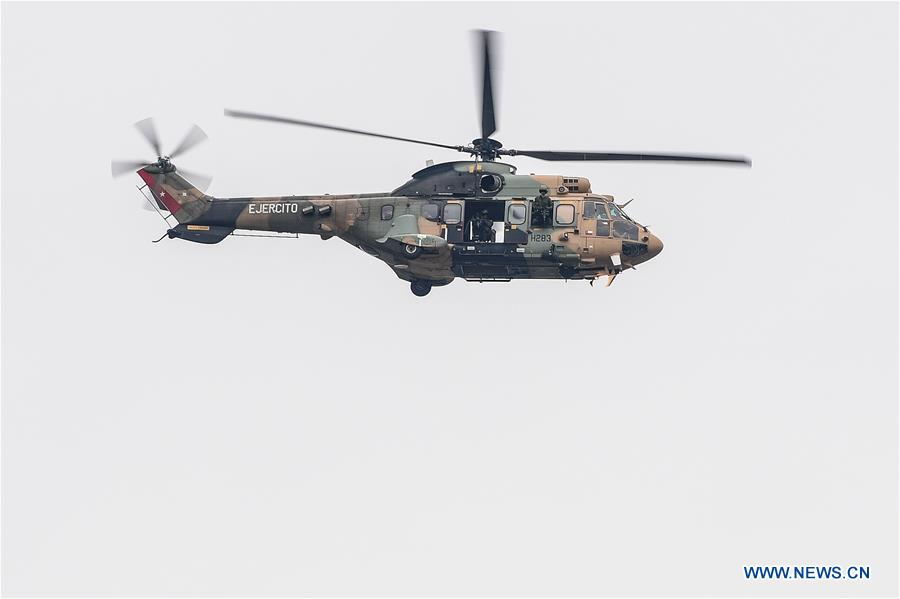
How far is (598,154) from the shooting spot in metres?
34.2

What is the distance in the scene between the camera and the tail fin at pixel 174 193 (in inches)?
1484

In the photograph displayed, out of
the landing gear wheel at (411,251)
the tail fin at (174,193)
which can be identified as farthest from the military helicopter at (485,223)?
the tail fin at (174,193)

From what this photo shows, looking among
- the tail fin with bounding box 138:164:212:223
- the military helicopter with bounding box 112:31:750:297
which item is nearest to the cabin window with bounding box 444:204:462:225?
the military helicopter with bounding box 112:31:750:297

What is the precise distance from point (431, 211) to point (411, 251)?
4.13 feet

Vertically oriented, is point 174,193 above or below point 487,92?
below

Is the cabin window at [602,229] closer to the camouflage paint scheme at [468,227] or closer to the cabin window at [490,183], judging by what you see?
the camouflage paint scheme at [468,227]

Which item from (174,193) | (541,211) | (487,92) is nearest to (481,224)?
(541,211)

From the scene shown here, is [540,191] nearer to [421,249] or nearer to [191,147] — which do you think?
[421,249]

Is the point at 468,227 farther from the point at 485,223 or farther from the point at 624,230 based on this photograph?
the point at 624,230

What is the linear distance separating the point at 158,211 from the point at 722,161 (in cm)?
1534

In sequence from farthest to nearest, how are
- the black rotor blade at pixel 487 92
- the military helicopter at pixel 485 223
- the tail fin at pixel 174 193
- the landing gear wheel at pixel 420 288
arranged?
the tail fin at pixel 174 193, the landing gear wheel at pixel 420 288, the military helicopter at pixel 485 223, the black rotor blade at pixel 487 92

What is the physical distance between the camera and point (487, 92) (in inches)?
1325

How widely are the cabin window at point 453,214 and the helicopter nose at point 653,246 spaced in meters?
4.87

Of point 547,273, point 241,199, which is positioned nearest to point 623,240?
point 547,273
